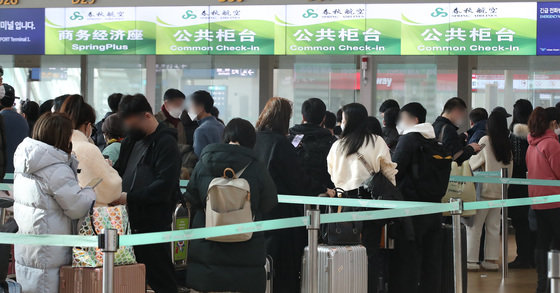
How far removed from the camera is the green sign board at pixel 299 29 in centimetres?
1101

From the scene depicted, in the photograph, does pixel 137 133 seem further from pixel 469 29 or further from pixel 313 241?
pixel 469 29

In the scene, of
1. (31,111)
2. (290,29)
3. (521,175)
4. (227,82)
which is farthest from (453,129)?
(31,111)

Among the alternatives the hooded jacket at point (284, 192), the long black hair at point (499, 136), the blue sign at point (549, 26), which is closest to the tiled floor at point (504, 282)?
the long black hair at point (499, 136)

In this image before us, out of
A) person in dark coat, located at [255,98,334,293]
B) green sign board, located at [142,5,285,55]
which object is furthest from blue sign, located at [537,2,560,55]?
person in dark coat, located at [255,98,334,293]

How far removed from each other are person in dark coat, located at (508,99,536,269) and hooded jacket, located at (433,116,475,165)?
152 centimetres

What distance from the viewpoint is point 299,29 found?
11.5m

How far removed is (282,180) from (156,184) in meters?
1.12

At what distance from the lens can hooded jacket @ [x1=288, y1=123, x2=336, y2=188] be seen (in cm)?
744

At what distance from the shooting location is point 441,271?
24.9 feet

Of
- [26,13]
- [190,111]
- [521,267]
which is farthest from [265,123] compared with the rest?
[26,13]

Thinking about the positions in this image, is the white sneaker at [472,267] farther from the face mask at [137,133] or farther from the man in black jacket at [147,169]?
the face mask at [137,133]

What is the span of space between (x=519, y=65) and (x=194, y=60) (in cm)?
423

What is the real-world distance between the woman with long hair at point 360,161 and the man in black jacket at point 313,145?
0.55m

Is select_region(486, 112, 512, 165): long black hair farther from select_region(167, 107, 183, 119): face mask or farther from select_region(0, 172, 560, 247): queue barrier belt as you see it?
select_region(167, 107, 183, 119): face mask
